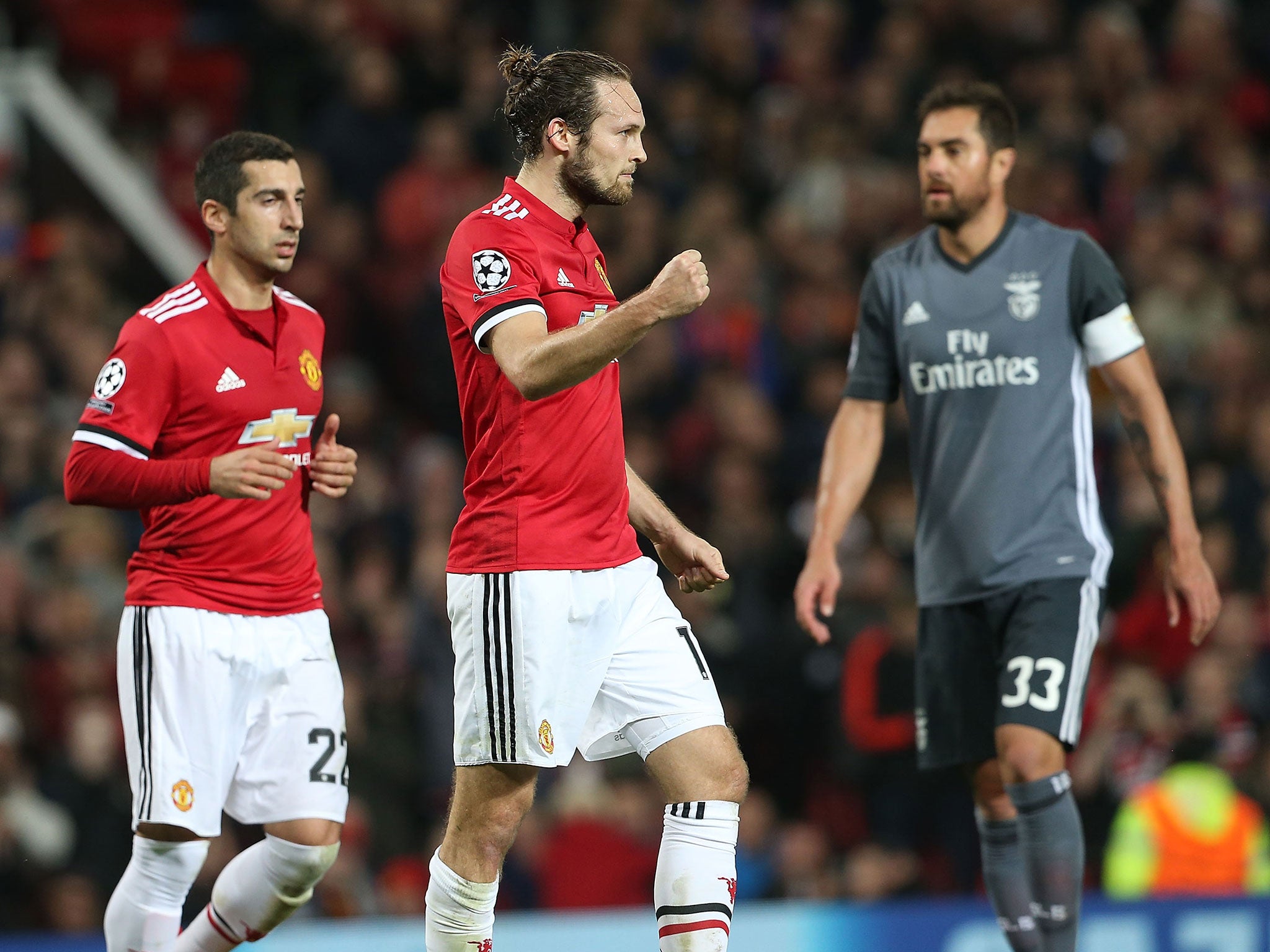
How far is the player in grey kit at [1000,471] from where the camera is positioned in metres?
5.68

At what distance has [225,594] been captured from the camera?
18.0 ft

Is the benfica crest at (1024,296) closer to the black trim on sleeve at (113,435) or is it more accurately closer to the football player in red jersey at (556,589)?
the football player in red jersey at (556,589)

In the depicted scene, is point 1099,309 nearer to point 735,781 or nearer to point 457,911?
point 735,781

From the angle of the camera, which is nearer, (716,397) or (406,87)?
(716,397)

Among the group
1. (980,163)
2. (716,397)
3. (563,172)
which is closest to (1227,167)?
(716,397)

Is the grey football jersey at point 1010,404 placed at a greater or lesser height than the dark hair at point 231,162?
lesser

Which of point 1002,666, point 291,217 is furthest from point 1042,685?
point 291,217

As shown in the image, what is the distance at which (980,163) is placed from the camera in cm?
609

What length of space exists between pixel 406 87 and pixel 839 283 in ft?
11.6

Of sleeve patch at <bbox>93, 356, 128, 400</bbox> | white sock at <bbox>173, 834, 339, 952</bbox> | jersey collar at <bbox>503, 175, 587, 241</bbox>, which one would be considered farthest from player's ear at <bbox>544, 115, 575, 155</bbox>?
white sock at <bbox>173, 834, 339, 952</bbox>

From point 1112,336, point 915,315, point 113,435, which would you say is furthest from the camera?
point 915,315

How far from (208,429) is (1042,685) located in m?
2.72

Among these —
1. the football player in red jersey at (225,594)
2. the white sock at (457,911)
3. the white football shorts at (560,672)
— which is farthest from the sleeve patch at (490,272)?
the white sock at (457,911)

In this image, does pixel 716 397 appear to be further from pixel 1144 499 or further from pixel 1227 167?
pixel 1227 167
